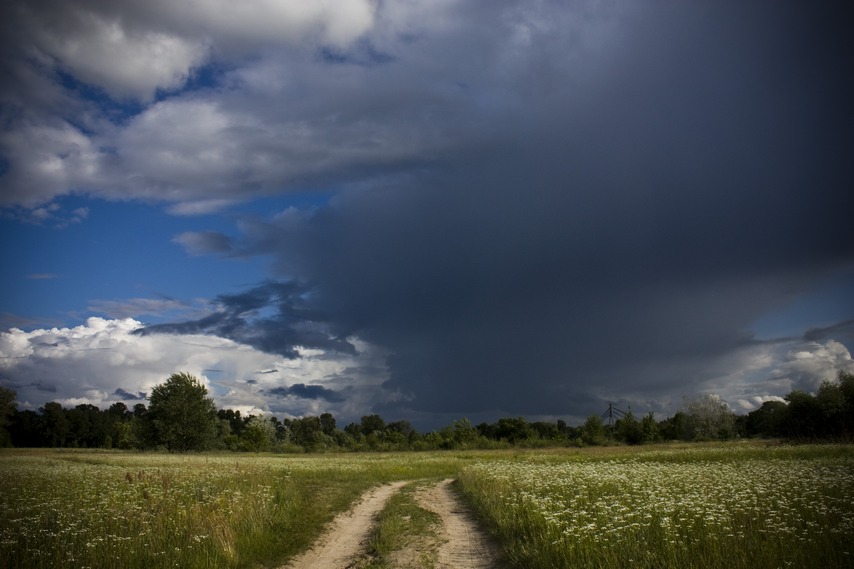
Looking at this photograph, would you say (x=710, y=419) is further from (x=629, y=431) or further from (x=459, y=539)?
(x=459, y=539)

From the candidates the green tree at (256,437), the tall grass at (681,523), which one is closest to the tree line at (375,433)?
the green tree at (256,437)

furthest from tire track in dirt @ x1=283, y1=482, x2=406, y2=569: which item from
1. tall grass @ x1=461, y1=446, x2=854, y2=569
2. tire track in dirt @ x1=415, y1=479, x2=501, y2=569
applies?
tall grass @ x1=461, y1=446, x2=854, y2=569

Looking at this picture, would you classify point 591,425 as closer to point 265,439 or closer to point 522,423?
point 522,423

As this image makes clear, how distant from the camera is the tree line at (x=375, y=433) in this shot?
191 feet

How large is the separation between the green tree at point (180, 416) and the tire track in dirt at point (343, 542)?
2920 inches

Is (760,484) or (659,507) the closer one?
(659,507)

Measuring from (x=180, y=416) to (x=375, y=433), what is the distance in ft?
146

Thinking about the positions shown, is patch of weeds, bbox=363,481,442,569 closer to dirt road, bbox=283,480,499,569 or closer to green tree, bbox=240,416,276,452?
dirt road, bbox=283,480,499,569

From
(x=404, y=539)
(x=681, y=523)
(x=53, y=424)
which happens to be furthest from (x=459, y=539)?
(x=53, y=424)

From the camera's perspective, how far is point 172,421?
8256 centimetres

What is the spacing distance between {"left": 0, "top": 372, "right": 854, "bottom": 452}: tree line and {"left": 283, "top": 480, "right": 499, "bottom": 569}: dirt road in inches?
2059

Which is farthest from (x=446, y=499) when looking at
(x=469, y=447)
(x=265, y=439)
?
(x=265, y=439)

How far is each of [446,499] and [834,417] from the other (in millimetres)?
56708

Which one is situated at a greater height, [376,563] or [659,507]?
[659,507]
